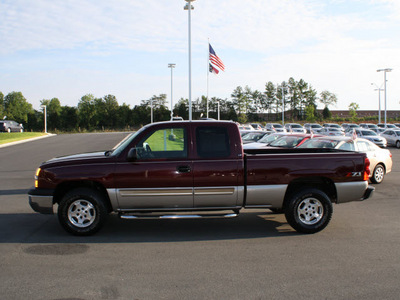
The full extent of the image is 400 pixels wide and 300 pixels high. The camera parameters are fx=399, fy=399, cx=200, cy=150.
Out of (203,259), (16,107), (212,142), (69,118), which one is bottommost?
(203,259)

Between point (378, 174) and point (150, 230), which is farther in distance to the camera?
point (378, 174)

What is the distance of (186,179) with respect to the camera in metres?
6.70

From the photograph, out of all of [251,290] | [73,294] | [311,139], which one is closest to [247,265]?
[251,290]

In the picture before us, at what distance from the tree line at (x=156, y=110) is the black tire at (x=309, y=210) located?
86924mm

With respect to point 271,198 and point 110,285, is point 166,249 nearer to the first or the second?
point 110,285

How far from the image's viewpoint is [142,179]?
6.67 m

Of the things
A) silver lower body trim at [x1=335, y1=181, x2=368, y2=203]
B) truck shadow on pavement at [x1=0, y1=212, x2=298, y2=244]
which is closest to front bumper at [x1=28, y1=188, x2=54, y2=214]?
truck shadow on pavement at [x1=0, y1=212, x2=298, y2=244]

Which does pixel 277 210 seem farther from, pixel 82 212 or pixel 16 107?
pixel 16 107

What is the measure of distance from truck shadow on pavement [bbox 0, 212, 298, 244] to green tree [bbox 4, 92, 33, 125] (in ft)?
353

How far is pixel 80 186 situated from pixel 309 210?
406 centimetres

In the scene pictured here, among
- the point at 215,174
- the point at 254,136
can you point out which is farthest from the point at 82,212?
the point at 254,136

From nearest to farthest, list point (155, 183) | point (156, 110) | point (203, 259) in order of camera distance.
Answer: point (203, 259) < point (155, 183) < point (156, 110)

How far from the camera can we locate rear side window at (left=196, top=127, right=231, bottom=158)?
6.86m

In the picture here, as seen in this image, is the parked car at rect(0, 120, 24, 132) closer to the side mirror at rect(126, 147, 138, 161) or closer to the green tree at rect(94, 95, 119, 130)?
the green tree at rect(94, 95, 119, 130)
